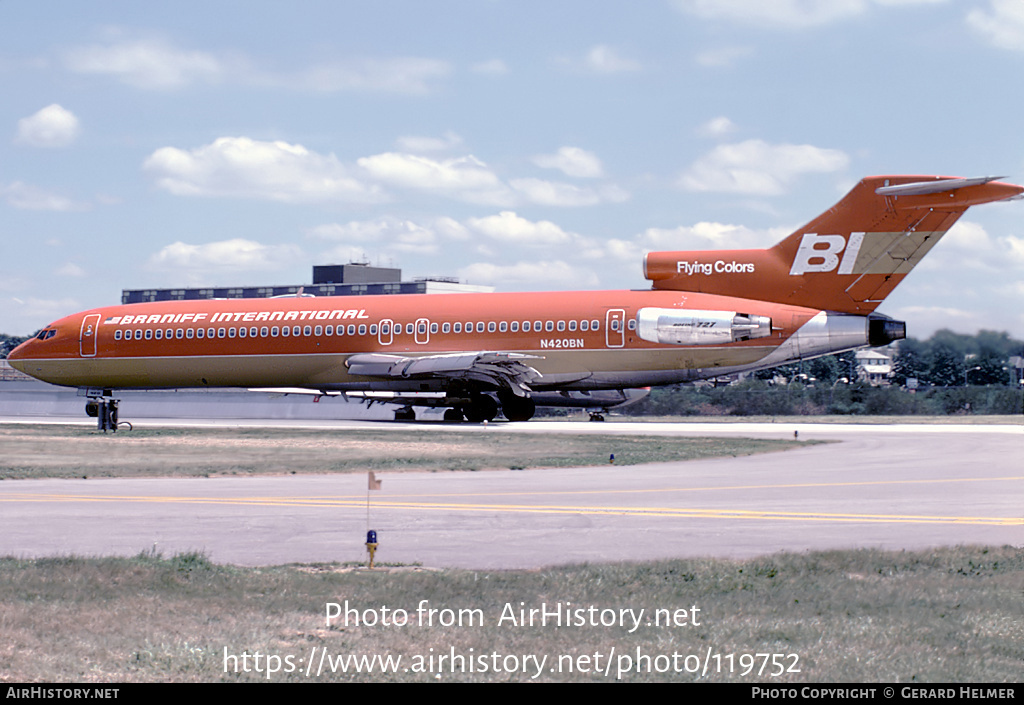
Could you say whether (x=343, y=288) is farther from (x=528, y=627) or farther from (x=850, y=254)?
(x=528, y=627)

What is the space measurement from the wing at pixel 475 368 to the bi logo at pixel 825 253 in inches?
441

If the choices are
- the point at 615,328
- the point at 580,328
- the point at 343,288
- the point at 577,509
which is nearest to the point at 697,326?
the point at 615,328

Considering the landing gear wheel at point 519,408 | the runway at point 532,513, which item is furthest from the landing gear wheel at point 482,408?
the runway at point 532,513

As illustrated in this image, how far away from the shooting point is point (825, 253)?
42844 mm

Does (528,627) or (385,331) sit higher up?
(385,331)

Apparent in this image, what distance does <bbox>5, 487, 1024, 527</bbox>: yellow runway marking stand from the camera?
16.0 m

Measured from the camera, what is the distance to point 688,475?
908 inches

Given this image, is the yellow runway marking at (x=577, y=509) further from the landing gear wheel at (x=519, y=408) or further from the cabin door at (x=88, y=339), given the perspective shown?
the cabin door at (x=88, y=339)

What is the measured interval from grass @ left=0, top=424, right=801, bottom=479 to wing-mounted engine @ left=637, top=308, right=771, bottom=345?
843cm

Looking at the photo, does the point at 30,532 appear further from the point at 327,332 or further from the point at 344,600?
the point at 327,332

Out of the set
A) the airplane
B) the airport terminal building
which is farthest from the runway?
the airport terminal building

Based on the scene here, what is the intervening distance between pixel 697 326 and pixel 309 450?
1859 centimetres

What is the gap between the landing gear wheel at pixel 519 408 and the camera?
4666 cm

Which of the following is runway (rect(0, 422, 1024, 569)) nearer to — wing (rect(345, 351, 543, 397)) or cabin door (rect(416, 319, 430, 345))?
wing (rect(345, 351, 543, 397))
